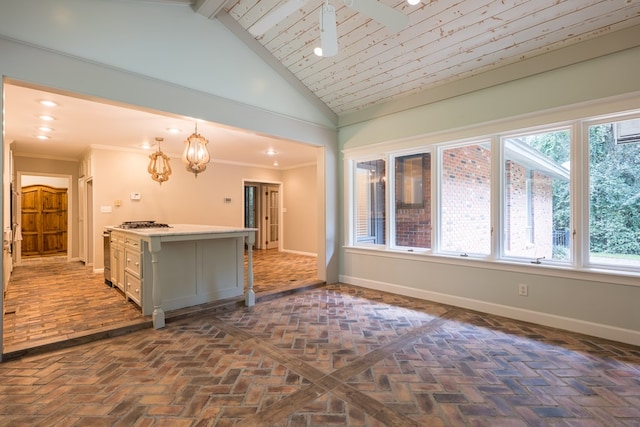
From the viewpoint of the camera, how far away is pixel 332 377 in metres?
2.24

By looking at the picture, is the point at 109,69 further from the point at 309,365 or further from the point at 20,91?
the point at 309,365

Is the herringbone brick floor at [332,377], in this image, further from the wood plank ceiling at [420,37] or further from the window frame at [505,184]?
the wood plank ceiling at [420,37]

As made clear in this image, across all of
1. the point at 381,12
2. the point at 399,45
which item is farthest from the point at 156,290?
the point at 399,45

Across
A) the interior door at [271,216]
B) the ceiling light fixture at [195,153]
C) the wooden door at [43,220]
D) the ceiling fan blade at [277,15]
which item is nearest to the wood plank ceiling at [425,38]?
the ceiling fan blade at [277,15]

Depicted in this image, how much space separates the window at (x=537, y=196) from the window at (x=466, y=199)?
221mm

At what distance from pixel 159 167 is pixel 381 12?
15.0ft

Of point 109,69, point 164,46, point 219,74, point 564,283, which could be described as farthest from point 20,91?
point 564,283

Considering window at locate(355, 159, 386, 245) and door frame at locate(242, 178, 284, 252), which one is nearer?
window at locate(355, 159, 386, 245)

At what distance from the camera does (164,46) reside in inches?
126

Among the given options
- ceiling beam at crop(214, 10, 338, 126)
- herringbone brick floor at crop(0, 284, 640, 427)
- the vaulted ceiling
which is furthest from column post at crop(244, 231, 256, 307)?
ceiling beam at crop(214, 10, 338, 126)

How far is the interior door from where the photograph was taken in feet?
31.3

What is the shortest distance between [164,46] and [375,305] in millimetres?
3775

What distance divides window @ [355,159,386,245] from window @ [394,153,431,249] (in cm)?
25

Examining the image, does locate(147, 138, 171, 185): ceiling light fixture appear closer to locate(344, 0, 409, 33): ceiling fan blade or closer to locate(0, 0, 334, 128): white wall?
locate(0, 0, 334, 128): white wall
